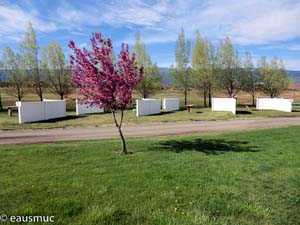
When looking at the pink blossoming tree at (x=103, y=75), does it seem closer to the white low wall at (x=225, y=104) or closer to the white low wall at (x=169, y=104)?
the white low wall at (x=225, y=104)

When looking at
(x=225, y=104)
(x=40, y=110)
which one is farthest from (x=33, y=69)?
(x=225, y=104)

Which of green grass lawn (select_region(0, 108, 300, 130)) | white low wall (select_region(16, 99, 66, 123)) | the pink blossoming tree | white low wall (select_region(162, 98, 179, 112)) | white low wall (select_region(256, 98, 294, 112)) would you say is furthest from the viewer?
white low wall (select_region(162, 98, 179, 112))

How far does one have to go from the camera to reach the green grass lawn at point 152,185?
4250mm

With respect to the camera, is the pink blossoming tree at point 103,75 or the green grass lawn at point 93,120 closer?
the pink blossoming tree at point 103,75

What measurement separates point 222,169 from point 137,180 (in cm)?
248

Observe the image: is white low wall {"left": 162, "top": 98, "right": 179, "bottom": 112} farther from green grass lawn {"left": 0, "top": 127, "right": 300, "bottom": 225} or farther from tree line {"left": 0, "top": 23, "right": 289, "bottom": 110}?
green grass lawn {"left": 0, "top": 127, "right": 300, "bottom": 225}

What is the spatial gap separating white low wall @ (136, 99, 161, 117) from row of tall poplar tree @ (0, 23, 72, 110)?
10.9 metres

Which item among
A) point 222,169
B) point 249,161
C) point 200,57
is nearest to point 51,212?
point 222,169

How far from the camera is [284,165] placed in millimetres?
7539

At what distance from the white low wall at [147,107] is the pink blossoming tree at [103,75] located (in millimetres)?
16639

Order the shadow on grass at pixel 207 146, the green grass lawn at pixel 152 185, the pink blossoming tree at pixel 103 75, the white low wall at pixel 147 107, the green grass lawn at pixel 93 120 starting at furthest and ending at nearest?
the white low wall at pixel 147 107 < the green grass lawn at pixel 93 120 < the shadow on grass at pixel 207 146 < the pink blossoming tree at pixel 103 75 < the green grass lawn at pixel 152 185

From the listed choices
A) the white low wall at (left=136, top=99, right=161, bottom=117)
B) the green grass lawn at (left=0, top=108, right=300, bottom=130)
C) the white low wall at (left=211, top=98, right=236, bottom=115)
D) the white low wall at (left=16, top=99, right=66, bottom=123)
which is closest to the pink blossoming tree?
the green grass lawn at (left=0, top=108, right=300, bottom=130)

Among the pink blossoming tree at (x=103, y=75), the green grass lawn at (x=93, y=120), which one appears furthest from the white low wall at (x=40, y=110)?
the pink blossoming tree at (x=103, y=75)

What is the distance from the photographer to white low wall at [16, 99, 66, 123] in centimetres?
2033
